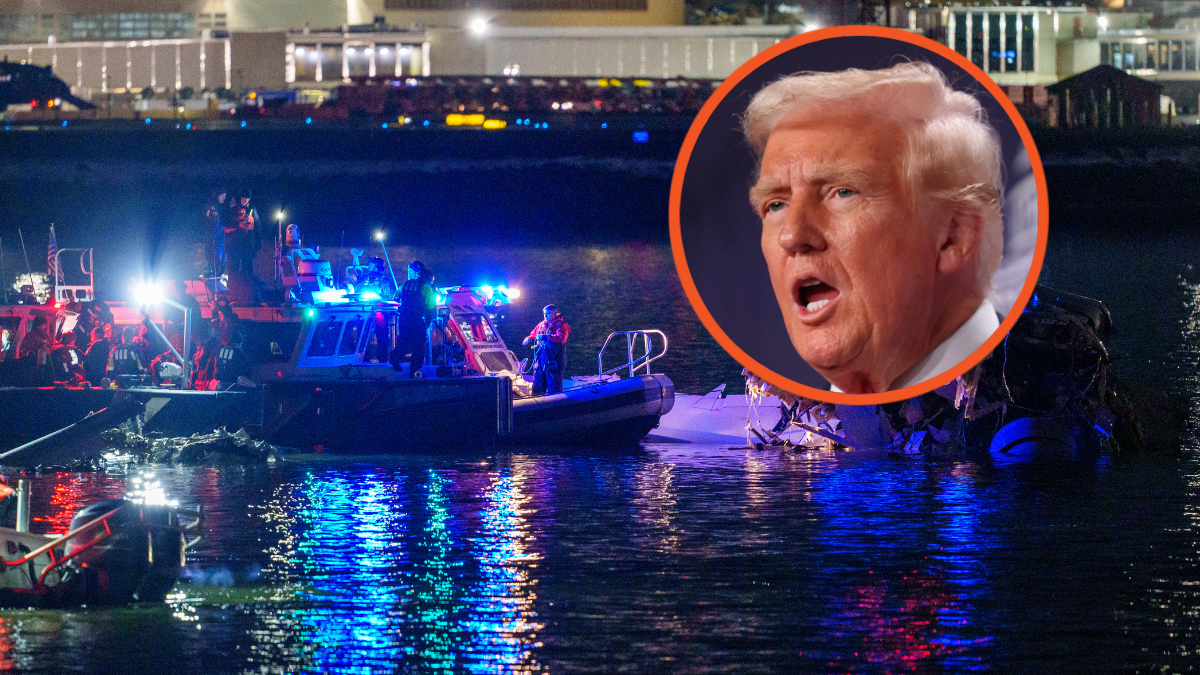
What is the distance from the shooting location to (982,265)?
2.91 metres

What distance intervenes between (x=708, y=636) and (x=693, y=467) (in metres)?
9.61

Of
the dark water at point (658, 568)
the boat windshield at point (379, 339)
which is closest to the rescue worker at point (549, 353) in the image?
the dark water at point (658, 568)

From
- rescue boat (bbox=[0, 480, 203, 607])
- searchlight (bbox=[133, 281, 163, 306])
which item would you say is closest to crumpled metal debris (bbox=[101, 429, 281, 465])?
searchlight (bbox=[133, 281, 163, 306])

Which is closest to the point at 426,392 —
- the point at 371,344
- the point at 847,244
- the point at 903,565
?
the point at 371,344

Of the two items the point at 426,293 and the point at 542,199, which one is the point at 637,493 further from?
the point at 542,199

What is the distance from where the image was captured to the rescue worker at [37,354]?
2284 centimetres

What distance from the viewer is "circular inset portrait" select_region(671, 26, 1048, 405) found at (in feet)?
9.21

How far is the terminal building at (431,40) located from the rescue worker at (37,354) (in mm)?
81587

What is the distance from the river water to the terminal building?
278ft

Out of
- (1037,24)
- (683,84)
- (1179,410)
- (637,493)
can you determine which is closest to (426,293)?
(637,493)

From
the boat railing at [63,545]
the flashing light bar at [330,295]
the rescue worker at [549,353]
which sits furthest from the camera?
the flashing light bar at [330,295]

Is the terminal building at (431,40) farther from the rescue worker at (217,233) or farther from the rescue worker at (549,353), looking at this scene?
the rescue worker at (549,353)

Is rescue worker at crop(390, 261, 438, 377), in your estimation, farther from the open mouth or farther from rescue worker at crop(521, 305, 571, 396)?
the open mouth

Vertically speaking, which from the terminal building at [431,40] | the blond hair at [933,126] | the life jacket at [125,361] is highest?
the terminal building at [431,40]
